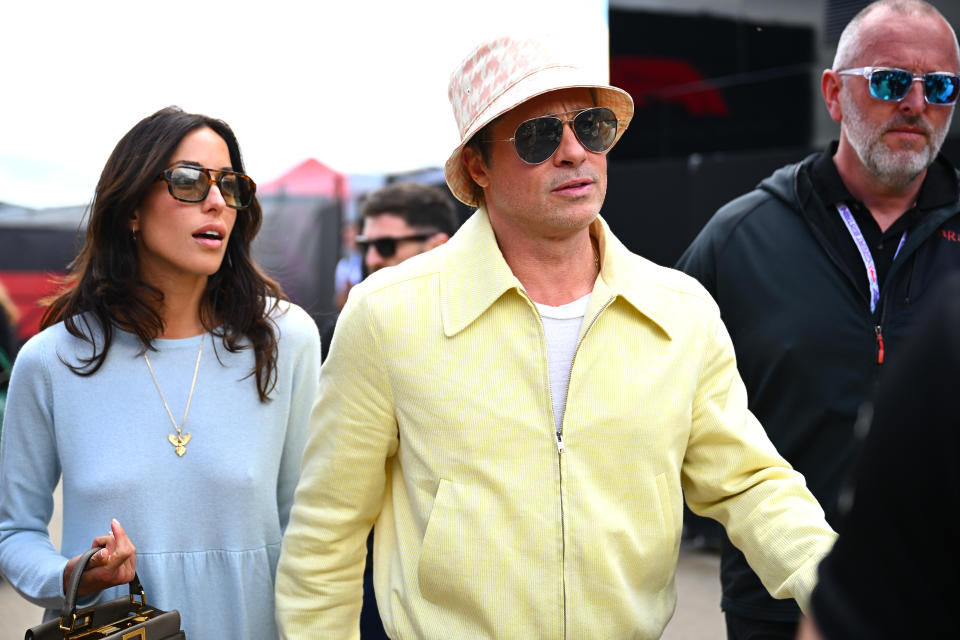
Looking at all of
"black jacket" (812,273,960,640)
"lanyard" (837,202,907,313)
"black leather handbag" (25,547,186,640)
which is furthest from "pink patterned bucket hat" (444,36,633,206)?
"black jacket" (812,273,960,640)

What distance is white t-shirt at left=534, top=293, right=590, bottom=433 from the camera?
2191 mm

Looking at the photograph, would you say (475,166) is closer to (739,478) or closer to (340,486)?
(340,486)

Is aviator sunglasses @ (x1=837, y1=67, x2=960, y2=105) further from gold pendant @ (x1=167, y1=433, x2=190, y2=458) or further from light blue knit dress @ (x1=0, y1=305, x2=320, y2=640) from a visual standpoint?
gold pendant @ (x1=167, y1=433, x2=190, y2=458)

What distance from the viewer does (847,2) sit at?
743 centimetres

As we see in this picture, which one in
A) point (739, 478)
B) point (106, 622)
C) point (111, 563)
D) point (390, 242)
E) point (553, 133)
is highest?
point (553, 133)

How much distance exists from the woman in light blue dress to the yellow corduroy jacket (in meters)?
0.28

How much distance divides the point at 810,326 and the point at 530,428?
1.27 meters

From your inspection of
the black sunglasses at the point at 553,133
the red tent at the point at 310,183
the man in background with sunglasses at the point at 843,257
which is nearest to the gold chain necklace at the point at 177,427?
the black sunglasses at the point at 553,133

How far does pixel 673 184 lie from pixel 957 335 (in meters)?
7.81

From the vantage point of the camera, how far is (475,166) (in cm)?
252

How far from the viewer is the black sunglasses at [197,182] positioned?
8.91 ft

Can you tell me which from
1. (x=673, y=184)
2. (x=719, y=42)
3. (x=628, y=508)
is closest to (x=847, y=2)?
(x=673, y=184)

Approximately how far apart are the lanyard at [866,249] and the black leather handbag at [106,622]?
2130 millimetres

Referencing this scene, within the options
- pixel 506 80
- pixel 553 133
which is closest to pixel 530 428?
pixel 553 133
